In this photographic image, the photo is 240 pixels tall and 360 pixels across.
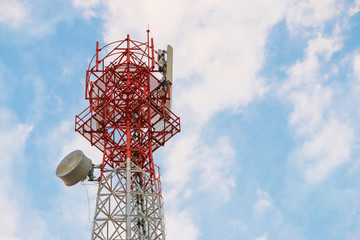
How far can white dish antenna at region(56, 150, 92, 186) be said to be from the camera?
38.9 m

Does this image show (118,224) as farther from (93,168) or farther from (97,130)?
(97,130)

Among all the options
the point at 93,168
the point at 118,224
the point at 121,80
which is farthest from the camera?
the point at 121,80

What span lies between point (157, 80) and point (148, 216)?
10.6 meters

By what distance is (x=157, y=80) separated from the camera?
44.2 m

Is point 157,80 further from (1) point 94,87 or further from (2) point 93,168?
(2) point 93,168

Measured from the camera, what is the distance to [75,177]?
39125mm

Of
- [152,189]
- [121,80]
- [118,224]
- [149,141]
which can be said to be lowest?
[118,224]

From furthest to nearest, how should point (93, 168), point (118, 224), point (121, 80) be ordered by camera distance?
point (121, 80) < point (93, 168) < point (118, 224)

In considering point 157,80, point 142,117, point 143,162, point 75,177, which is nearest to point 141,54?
point 157,80

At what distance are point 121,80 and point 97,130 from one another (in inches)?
164

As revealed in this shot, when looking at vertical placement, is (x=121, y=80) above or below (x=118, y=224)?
above

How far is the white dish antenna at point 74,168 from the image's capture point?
38938 millimetres

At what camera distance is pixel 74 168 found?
38.8m

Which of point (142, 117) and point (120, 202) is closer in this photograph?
point (120, 202)
